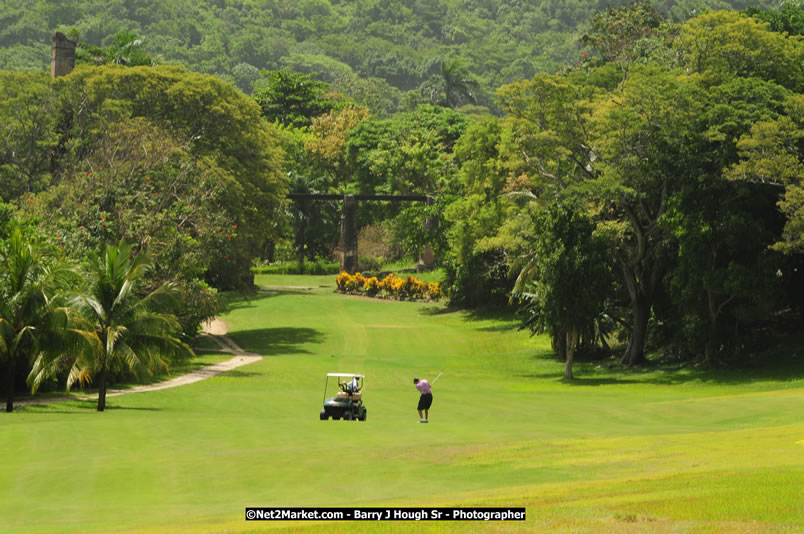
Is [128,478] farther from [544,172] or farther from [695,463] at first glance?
[544,172]

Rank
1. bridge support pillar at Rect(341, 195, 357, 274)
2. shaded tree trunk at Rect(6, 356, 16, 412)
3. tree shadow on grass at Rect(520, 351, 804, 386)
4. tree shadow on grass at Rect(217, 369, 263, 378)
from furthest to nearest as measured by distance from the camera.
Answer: bridge support pillar at Rect(341, 195, 357, 274), tree shadow on grass at Rect(217, 369, 263, 378), tree shadow on grass at Rect(520, 351, 804, 386), shaded tree trunk at Rect(6, 356, 16, 412)

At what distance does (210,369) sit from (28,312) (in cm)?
1545

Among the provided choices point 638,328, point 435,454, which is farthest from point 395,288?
point 435,454

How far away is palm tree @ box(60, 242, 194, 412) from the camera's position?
35.8 meters

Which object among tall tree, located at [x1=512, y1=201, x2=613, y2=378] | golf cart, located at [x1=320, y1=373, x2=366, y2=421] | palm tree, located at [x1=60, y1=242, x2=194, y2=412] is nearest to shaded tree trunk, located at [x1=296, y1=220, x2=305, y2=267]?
tall tree, located at [x1=512, y1=201, x2=613, y2=378]

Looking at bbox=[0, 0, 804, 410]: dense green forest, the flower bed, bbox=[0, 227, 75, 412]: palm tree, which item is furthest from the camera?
the flower bed

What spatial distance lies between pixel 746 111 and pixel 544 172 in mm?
11446

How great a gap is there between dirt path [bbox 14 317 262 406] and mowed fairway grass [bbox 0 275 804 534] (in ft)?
4.19

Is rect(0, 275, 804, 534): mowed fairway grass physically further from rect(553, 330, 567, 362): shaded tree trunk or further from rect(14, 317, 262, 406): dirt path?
rect(553, 330, 567, 362): shaded tree trunk

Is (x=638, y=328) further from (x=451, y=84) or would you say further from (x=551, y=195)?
(x=451, y=84)

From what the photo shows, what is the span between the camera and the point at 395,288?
83250 millimetres

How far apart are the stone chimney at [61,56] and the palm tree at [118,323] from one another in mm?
37084

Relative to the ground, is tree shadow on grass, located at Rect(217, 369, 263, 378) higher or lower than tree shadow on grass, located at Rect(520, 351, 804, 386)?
lower

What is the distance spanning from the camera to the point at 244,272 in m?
72.3
